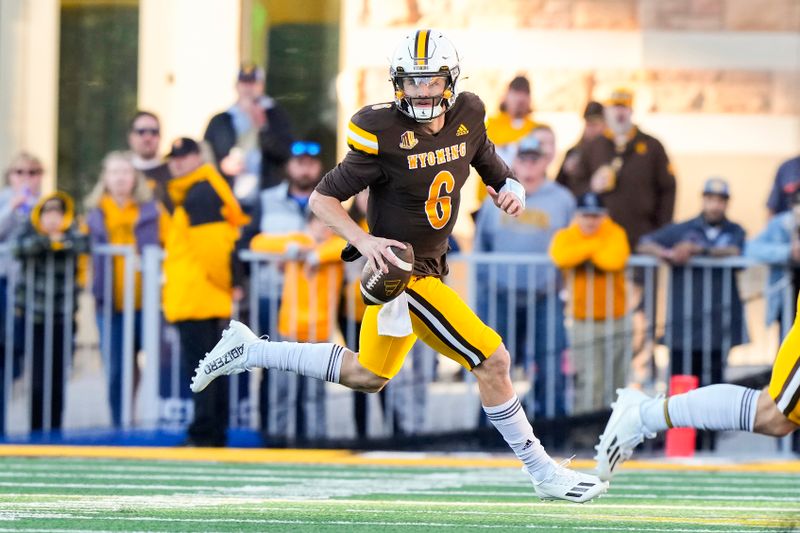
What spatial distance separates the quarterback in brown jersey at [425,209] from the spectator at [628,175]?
13.8 feet

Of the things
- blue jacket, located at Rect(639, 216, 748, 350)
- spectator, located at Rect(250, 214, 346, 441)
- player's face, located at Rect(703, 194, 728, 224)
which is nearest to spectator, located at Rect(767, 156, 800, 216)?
player's face, located at Rect(703, 194, 728, 224)

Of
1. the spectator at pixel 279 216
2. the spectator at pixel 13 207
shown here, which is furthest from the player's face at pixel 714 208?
the spectator at pixel 13 207

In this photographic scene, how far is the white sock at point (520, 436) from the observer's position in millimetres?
7211

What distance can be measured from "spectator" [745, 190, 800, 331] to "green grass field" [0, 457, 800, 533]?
5.54ft

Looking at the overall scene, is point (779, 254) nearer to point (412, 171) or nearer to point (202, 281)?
point (202, 281)

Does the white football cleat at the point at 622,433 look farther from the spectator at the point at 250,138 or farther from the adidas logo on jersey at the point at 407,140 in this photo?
the spectator at the point at 250,138

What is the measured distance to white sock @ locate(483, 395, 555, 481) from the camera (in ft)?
23.7

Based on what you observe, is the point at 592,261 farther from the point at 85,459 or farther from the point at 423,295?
the point at 423,295

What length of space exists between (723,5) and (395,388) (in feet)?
12.9

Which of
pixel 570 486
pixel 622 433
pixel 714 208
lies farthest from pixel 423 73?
pixel 714 208

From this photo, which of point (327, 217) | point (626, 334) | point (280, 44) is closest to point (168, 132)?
point (280, 44)

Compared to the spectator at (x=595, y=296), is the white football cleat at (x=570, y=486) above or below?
below

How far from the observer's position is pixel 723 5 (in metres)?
12.8

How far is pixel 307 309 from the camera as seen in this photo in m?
11.1
